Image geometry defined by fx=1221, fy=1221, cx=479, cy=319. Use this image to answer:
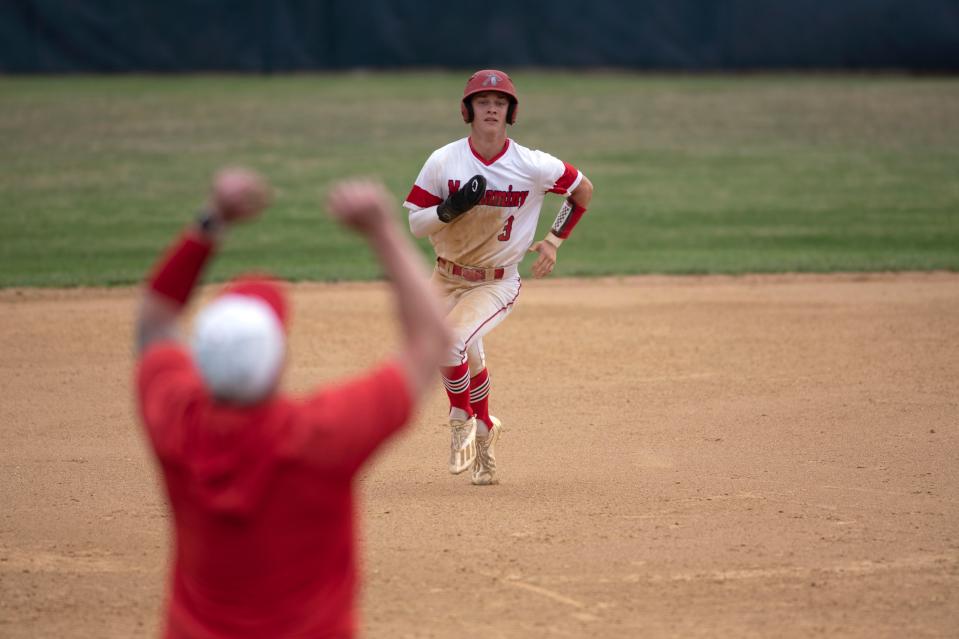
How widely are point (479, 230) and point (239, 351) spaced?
4555 millimetres

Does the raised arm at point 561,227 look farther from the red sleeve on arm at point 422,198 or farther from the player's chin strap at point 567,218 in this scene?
the red sleeve on arm at point 422,198

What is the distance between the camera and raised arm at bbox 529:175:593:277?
728cm

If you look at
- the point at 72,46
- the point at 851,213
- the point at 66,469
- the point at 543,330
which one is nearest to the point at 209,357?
the point at 66,469

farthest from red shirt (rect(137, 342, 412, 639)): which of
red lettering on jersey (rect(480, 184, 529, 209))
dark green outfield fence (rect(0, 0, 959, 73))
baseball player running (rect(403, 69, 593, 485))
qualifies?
dark green outfield fence (rect(0, 0, 959, 73))

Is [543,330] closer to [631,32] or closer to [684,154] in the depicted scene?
[684,154]

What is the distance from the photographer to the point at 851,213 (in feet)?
55.9

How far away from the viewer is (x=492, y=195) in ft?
23.0

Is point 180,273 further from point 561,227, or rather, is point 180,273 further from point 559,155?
point 559,155

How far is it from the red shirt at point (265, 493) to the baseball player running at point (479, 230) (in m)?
3.92

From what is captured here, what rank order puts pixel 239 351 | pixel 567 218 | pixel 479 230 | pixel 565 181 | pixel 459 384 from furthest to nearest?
pixel 567 218, pixel 565 181, pixel 479 230, pixel 459 384, pixel 239 351

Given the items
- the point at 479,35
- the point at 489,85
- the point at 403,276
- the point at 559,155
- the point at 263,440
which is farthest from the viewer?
the point at 479,35

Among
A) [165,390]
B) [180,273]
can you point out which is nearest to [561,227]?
[180,273]

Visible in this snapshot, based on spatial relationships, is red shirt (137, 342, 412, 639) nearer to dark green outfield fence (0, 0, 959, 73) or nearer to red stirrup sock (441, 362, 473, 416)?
red stirrup sock (441, 362, 473, 416)

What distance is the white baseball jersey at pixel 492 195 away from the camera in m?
7.03
